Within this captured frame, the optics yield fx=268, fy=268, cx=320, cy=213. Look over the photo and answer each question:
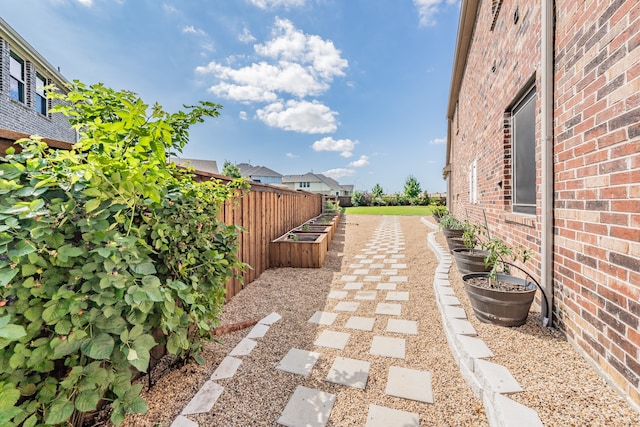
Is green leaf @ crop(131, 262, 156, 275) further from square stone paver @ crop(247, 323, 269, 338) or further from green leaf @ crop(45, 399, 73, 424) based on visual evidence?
square stone paver @ crop(247, 323, 269, 338)

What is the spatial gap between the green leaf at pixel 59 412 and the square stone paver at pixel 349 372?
1.45 metres

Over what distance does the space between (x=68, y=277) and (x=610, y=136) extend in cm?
302

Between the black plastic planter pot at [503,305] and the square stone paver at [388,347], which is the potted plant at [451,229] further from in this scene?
the square stone paver at [388,347]

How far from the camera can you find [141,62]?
278 inches

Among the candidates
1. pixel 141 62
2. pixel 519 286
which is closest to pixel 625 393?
pixel 519 286

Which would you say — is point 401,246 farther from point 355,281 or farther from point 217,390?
point 217,390

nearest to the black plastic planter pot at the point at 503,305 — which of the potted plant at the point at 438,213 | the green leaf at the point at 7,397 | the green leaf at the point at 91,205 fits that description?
the green leaf at the point at 91,205

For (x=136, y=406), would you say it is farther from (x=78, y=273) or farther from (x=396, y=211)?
(x=396, y=211)

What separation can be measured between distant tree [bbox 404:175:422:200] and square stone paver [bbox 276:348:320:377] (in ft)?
118

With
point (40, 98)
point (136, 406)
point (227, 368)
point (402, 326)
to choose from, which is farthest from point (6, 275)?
point (40, 98)

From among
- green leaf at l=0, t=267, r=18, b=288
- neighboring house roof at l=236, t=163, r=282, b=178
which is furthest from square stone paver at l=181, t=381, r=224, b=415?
neighboring house roof at l=236, t=163, r=282, b=178

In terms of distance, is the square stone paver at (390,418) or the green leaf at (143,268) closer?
the green leaf at (143,268)

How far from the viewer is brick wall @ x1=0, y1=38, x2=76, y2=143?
28.1 feet

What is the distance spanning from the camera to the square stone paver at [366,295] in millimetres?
3665
